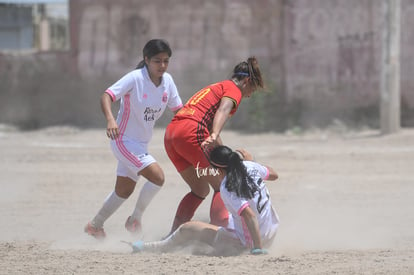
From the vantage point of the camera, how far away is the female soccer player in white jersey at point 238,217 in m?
5.55

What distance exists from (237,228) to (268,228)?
0.24 m

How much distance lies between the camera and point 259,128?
1561 cm

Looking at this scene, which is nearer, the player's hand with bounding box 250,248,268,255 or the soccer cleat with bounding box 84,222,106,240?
the player's hand with bounding box 250,248,268,255

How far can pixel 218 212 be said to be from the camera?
620cm

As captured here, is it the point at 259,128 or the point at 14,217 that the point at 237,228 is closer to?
the point at 14,217

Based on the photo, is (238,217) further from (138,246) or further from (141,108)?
(141,108)

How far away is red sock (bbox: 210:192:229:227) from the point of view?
6.16 m

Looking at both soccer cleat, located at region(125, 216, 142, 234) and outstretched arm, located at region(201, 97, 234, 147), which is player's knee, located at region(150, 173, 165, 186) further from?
outstretched arm, located at region(201, 97, 234, 147)

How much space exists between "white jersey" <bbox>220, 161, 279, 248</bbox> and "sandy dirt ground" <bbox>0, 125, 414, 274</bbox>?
18 cm

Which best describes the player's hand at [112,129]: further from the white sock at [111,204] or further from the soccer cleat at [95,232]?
the soccer cleat at [95,232]

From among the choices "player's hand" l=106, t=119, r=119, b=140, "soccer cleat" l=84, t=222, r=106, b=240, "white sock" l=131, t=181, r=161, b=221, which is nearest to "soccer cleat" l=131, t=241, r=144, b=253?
"white sock" l=131, t=181, r=161, b=221

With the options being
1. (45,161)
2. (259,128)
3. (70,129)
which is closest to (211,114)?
(45,161)

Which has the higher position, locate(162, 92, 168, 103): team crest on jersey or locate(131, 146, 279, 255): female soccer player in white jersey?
locate(162, 92, 168, 103): team crest on jersey

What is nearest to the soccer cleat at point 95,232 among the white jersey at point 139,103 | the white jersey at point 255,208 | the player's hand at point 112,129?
the white jersey at point 139,103
